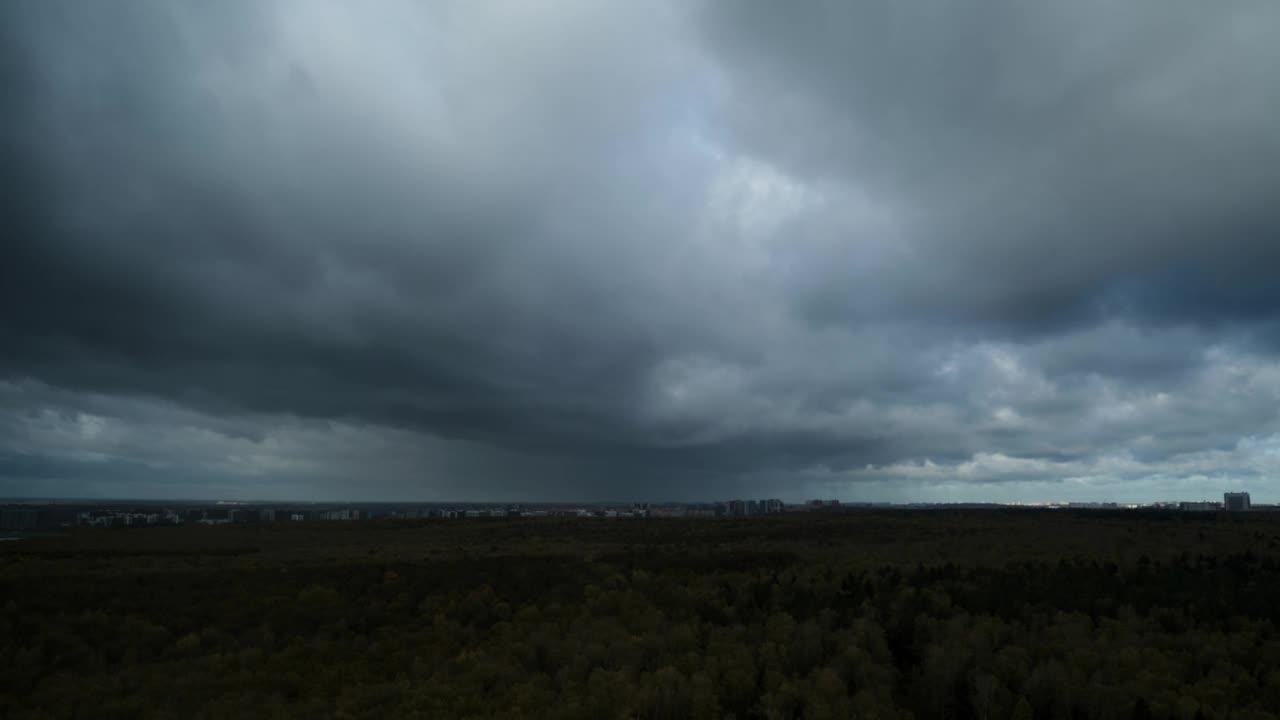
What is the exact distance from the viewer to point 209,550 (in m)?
41.2

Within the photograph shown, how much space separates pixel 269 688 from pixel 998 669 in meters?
15.6

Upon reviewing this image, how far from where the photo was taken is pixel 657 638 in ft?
57.0

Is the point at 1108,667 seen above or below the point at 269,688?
above

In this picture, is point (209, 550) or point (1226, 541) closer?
point (1226, 541)

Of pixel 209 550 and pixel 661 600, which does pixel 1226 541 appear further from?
pixel 209 550

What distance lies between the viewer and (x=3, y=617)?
1972cm

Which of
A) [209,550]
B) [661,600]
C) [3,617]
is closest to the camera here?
[3,617]

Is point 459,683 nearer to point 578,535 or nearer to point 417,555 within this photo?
point 417,555

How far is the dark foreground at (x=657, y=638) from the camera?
42.4 feet

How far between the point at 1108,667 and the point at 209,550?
45780 millimetres

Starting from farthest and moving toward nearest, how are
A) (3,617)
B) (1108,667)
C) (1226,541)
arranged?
(1226,541) < (3,617) < (1108,667)

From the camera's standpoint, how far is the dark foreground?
42.4ft

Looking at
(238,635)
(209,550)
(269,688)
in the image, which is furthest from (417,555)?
(269,688)

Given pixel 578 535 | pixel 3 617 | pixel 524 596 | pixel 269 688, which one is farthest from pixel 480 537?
pixel 269 688
